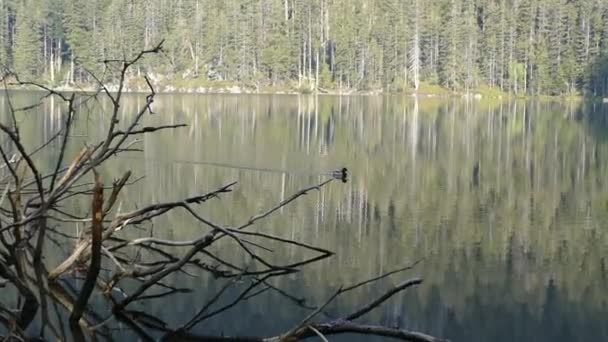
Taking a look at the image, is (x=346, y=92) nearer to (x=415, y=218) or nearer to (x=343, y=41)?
(x=343, y=41)

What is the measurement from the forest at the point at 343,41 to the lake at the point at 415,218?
5929 cm

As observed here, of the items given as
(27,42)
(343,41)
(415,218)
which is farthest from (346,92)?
(415,218)

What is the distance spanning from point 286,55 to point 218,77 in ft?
25.0

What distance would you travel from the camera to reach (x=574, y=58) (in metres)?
98.1

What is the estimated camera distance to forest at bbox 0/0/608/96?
9806 cm

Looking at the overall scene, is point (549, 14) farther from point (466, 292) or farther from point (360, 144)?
point (466, 292)

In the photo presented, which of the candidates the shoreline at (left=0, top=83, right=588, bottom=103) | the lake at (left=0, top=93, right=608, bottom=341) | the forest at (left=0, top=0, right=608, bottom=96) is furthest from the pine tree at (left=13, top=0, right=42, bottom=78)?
the lake at (left=0, top=93, right=608, bottom=341)

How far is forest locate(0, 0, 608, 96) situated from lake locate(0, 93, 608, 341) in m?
59.3

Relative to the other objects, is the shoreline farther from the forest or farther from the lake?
the lake

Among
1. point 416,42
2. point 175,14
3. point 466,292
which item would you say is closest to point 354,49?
point 416,42

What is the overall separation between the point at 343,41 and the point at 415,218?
8524cm

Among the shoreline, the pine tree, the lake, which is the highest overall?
the pine tree

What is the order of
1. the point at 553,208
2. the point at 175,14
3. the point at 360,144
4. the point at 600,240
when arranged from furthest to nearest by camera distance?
the point at 175,14, the point at 360,144, the point at 553,208, the point at 600,240

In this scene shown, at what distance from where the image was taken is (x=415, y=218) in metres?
18.0
